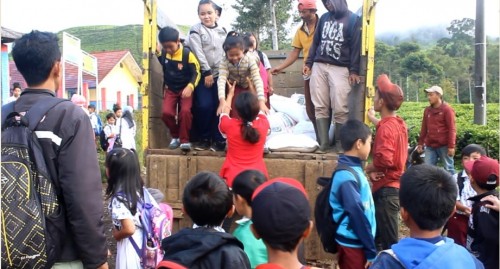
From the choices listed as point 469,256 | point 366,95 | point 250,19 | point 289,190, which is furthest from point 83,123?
point 250,19

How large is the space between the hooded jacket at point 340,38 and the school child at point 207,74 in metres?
1.08

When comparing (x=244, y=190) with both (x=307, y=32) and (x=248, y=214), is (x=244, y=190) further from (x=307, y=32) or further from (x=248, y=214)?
(x=307, y=32)

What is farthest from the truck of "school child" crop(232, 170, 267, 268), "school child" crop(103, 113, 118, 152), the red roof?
the red roof

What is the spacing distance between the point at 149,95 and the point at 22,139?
8.81ft

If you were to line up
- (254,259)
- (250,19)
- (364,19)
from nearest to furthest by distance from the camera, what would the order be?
(254,259) → (364,19) → (250,19)

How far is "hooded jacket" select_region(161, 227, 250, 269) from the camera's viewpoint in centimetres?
190

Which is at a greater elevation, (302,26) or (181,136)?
(302,26)

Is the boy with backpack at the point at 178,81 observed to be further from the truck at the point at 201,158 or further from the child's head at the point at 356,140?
the child's head at the point at 356,140

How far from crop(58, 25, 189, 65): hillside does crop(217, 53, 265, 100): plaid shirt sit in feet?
234

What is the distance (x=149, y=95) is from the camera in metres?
4.71

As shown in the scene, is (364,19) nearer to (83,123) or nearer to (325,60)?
(325,60)

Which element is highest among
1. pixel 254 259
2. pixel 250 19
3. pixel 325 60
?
pixel 250 19

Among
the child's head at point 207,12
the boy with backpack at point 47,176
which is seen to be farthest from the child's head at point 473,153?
the boy with backpack at point 47,176

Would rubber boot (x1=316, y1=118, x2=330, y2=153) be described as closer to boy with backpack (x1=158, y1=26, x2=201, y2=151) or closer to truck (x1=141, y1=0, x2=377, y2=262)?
truck (x1=141, y1=0, x2=377, y2=262)
